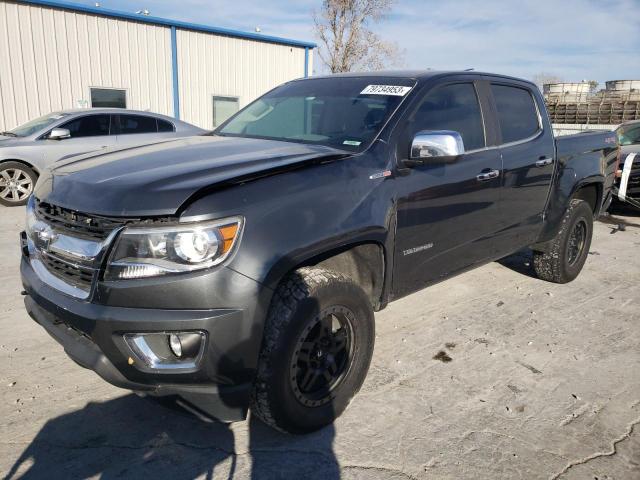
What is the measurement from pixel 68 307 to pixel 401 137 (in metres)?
2.00

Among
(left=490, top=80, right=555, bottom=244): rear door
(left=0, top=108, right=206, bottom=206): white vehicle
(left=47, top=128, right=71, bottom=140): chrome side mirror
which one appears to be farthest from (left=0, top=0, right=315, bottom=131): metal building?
(left=490, top=80, right=555, bottom=244): rear door

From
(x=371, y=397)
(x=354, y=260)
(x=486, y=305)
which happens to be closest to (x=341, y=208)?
(x=354, y=260)

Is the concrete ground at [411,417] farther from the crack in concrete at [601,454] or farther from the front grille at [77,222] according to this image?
the front grille at [77,222]

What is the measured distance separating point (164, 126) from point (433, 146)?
7483 mm

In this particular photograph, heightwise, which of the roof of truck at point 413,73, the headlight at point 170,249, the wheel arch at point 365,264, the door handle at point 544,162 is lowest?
the wheel arch at point 365,264

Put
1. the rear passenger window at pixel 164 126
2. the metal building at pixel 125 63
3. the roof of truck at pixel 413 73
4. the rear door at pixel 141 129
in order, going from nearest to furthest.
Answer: the roof of truck at pixel 413 73
the rear door at pixel 141 129
the rear passenger window at pixel 164 126
the metal building at pixel 125 63

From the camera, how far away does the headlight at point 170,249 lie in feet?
6.97

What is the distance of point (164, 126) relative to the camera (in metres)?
9.40

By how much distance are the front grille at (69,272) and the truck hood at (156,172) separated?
0.87 feet

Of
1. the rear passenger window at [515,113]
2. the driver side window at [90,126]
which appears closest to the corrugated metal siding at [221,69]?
the driver side window at [90,126]

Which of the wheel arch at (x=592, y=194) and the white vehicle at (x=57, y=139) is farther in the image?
the white vehicle at (x=57, y=139)

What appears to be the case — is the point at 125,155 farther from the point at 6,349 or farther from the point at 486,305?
the point at 486,305

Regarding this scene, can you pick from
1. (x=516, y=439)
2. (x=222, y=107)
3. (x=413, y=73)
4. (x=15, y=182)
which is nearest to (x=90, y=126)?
(x=15, y=182)

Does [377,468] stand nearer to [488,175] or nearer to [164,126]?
[488,175]
